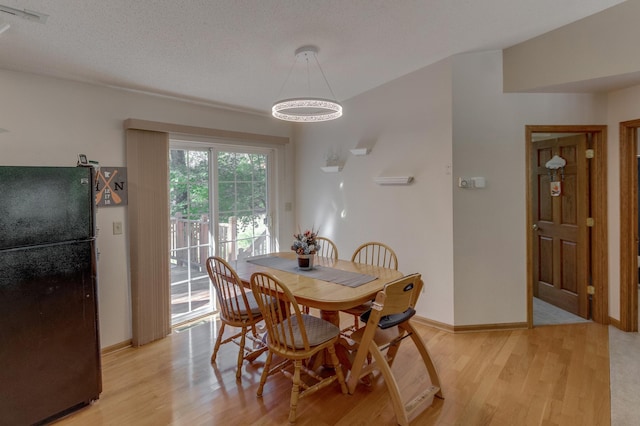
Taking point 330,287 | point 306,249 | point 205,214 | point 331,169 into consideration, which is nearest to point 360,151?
point 331,169

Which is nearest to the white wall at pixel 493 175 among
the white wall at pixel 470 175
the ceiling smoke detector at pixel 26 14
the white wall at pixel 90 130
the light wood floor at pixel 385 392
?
the white wall at pixel 470 175

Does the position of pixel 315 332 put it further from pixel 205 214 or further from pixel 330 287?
pixel 205 214

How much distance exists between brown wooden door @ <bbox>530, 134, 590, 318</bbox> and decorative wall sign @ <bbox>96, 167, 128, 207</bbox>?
386 cm

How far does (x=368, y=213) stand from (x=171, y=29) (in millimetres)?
2671

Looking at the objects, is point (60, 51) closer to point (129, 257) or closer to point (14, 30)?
point (14, 30)

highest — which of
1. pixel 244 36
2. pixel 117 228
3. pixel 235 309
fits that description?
pixel 244 36

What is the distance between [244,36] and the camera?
7.92ft

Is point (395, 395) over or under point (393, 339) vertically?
under

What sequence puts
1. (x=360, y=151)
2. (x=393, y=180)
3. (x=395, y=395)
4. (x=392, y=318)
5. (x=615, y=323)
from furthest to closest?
(x=360, y=151) < (x=393, y=180) < (x=615, y=323) < (x=392, y=318) < (x=395, y=395)

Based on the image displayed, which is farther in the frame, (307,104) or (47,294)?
(307,104)

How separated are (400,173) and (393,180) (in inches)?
4.4

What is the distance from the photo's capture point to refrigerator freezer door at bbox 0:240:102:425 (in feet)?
6.50

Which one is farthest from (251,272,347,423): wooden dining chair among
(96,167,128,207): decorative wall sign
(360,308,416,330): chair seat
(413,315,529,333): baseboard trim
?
(96,167,128,207): decorative wall sign

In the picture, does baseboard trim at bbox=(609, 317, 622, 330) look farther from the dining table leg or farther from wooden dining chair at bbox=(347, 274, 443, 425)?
the dining table leg
